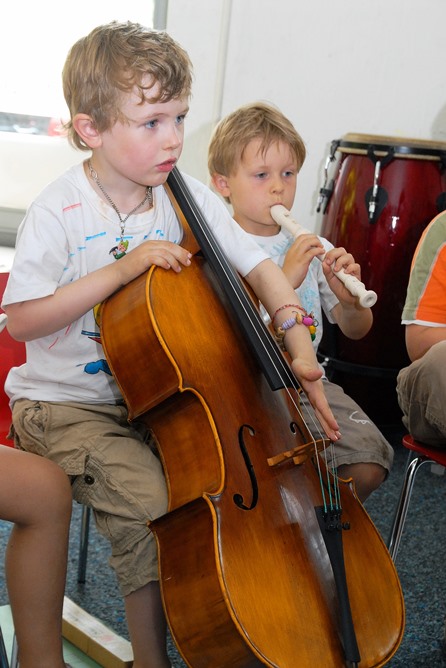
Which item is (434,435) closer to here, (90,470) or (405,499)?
(405,499)

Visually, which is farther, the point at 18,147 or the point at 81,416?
the point at 18,147

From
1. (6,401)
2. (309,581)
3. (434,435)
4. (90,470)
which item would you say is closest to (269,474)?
(309,581)

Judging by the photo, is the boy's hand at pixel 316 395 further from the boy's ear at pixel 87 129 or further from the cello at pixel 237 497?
the boy's ear at pixel 87 129

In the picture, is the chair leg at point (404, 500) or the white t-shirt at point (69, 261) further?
the chair leg at point (404, 500)

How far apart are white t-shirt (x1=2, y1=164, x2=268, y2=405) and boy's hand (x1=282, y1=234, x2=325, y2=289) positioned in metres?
0.27

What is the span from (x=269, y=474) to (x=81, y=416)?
329 millimetres

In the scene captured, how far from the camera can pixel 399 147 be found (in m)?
2.51

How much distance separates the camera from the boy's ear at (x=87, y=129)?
1.37 m

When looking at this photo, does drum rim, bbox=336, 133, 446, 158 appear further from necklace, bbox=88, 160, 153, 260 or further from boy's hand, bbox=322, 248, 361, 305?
necklace, bbox=88, 160, 153, 260

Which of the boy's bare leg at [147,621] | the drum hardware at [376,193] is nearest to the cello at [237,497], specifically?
the boy's bare leg at [147,621]

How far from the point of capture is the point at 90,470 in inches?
50.9

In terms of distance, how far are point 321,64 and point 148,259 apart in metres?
1.97

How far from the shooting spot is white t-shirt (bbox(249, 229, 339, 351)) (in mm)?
1752

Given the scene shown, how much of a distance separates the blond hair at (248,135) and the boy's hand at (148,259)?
58 centimetres
